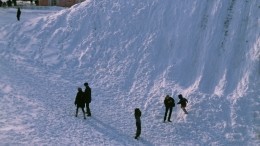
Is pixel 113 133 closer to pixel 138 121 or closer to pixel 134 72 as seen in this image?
pixel 138 121

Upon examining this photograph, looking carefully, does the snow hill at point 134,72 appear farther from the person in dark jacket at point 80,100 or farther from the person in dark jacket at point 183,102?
the person in dark jacket at point 80,100

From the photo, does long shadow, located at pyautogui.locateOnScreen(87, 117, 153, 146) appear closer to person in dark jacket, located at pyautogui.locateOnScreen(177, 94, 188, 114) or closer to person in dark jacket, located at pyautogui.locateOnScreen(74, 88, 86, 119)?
person in dark jacket, located at pyautogui.locateOnScreen(74, 88, 86, 119)

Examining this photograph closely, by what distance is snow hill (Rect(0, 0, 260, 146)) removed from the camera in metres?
25.1

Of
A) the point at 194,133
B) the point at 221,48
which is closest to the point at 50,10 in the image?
the point at 221,48

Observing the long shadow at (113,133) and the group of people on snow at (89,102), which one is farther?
the group of people on snow at (89,102)

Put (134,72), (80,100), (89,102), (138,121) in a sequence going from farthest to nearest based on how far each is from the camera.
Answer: (134,72), (89,102), (80,100), (138,121)

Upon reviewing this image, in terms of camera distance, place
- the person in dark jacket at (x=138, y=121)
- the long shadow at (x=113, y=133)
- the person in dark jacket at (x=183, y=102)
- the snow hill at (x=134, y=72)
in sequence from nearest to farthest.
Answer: the long shadow at (x=113, y=133) → the person in dark jacket at (x=138, y=121) → the snow hill at (x=134, y=72) → the person in dark jacket at (x=183, y=102)

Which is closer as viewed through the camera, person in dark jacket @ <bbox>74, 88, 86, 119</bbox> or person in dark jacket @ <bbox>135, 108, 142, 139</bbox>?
person in dark jacket @ <bbox>135, 108, 142, 139</bbox>

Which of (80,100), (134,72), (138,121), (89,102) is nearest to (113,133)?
(138,121)

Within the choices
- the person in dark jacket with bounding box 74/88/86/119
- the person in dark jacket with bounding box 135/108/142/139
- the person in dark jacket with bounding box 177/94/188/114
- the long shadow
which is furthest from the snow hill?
the person in dark jacket with bounding box 74/88/86/119

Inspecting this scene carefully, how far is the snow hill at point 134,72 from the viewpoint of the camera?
25094mm

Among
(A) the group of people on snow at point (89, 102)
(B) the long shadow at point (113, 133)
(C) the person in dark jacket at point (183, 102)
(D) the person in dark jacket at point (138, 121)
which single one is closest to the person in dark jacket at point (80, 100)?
(A) the group of people on snow at point (89, 102)

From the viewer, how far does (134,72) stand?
103 feet

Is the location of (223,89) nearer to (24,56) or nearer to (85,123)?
(85,123)
